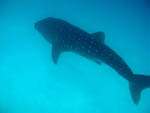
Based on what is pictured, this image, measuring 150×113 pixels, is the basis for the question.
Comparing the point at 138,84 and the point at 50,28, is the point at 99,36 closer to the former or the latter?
the point at 50,28

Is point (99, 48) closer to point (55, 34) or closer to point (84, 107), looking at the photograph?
point (55, 34)

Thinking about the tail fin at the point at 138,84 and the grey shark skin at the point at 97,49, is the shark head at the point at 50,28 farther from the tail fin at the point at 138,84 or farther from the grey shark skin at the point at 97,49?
the tail fin at the point at 138,84

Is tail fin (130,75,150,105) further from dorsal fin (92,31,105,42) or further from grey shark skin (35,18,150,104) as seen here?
dorsal fin (92,31,105,42)

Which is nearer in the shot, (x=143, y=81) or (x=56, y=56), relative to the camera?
(x=143, y=81)

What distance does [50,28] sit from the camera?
12.3m

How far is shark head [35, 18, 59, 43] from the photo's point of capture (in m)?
12.0

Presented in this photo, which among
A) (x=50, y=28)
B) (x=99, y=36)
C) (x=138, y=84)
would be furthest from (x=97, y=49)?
(x=50, y=28)

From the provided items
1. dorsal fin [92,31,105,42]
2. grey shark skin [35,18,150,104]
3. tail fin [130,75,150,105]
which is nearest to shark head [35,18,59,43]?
grey shark skin [35,18,150,104]

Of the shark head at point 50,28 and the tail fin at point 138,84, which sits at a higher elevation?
the shark head at point 50,28

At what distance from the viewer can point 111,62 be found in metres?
11.5

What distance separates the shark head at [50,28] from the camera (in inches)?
473

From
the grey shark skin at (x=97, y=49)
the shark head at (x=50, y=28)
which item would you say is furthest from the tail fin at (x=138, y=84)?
the shark head at (x=50, y=28)

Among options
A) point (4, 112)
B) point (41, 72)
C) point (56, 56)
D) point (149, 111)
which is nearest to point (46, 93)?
point (41, 72)

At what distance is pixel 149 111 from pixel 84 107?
723 cm
